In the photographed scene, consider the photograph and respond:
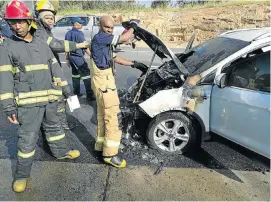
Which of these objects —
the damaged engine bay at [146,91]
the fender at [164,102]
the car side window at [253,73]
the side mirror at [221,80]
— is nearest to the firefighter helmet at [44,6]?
the damaged engine bay at [146,91]

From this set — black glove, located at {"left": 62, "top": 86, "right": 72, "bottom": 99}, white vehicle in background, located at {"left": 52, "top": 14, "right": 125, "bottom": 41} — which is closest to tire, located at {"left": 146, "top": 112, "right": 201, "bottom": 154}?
black glove, located at {"left": 62, "top": 86, "right": 72, "bottom": 99}

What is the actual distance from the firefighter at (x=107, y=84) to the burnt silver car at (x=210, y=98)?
420 mm

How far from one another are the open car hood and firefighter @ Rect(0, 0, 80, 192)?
1.11m

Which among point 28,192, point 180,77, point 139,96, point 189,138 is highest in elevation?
point 180,77

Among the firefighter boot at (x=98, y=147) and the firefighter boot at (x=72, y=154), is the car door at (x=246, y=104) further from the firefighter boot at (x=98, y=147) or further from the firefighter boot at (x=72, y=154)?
the firefighter boot at (x=72, y=154)

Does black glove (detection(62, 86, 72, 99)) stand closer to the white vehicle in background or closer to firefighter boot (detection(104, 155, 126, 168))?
firefighter boot (detection(104, 155, 126, 168))

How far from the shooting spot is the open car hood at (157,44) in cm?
358

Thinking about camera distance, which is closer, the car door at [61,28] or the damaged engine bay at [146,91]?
the damaged engine bay at [146,91]

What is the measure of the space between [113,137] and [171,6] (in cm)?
2199

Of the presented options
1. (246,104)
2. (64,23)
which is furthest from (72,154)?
(64,23)

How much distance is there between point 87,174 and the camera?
132 inches

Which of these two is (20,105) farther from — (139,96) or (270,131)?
(270,131)

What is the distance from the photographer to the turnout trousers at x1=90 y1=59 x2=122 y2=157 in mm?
3258

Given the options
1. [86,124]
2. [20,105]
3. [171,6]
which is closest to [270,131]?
[20,105]
